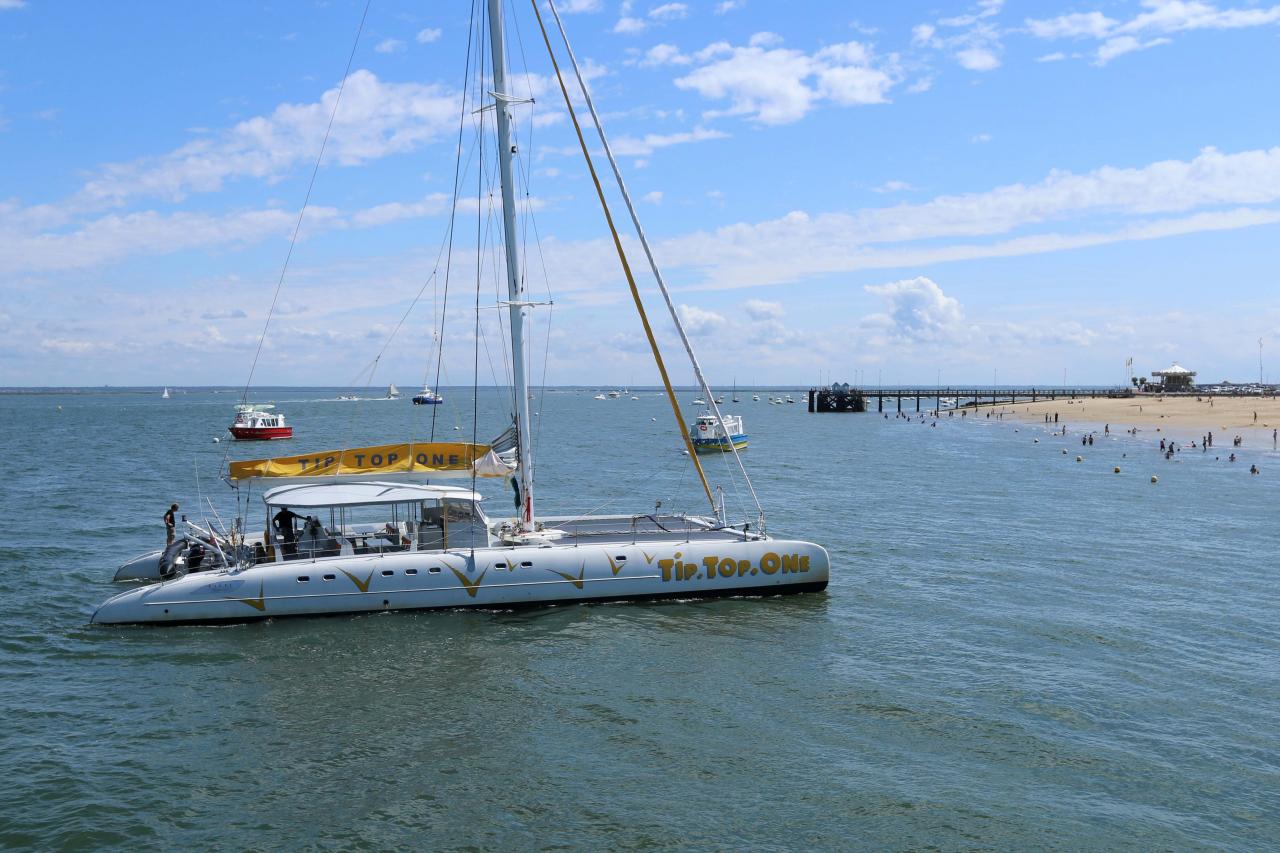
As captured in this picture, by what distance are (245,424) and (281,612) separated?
7337cm

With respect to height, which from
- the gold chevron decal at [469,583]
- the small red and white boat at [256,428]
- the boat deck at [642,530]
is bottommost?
the gold chevron decal at [469,583]

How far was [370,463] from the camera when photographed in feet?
77.7

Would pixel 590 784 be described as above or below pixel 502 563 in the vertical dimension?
below

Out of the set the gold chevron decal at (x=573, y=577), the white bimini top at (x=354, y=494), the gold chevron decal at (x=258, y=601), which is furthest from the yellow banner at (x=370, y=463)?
the gold chevron decal at (x=573, y=577)

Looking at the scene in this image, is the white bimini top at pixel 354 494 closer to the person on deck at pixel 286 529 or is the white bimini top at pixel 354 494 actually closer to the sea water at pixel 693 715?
the person on deck at pixel 286 529

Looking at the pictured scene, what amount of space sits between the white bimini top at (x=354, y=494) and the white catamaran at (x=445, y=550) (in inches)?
1.9

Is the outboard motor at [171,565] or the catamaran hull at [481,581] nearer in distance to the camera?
the catamaran hull at [481,581]

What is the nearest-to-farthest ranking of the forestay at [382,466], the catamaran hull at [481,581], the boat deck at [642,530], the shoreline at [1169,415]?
1. the catamaran hull at [481,581]
2. the forestay at [382,466]
3. the boat deck at [642,530]
4. the shoreline at [1169,415]

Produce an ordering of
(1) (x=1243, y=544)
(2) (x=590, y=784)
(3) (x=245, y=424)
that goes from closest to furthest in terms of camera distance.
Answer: (2) (x=590, y=784) < (1) (x=1243, y=544) < (3) (x=245, y=424)

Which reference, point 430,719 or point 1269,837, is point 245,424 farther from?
point 1269,837

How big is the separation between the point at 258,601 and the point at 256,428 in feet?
241

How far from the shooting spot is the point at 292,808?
12.7m

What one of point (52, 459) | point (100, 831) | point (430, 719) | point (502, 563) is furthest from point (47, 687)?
point (52, 459)

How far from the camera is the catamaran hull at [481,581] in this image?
20.7 meters
